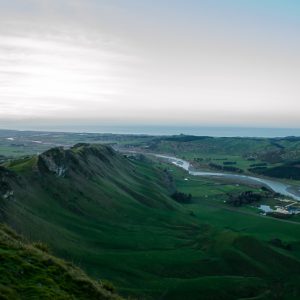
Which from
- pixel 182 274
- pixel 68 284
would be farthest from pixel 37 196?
pixel 68 284

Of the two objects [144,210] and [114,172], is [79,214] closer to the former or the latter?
[144,210]

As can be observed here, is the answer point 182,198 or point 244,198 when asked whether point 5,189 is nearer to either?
point 182,198

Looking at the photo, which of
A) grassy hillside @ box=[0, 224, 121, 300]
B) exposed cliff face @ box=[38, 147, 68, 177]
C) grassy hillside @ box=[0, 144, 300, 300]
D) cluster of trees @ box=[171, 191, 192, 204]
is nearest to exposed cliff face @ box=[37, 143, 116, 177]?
exposed cliff face @ box=[38, 147, 68, 177]

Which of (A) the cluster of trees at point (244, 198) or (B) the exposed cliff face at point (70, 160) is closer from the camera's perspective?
(B) the exposed cliff face at point (70, 160)

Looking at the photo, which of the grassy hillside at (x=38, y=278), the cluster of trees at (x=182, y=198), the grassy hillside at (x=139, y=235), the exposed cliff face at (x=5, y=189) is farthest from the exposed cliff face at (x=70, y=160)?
the grassy hillside at (x=38, y=278)

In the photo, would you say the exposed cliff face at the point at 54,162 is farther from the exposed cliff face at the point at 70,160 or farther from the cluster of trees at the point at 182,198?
the cluster of trees at the point at 182,198

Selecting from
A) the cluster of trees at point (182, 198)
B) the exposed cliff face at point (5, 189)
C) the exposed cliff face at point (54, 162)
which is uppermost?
the exposed cliff face at point (54, 162)

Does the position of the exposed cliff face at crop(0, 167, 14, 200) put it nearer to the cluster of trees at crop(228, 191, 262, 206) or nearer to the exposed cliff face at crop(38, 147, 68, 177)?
the exposed cliff face at crop(38, 147, 68, 177)
